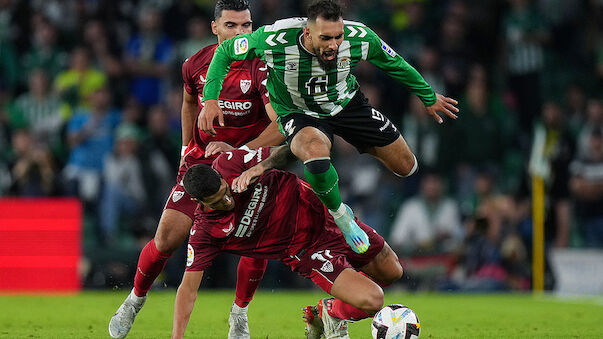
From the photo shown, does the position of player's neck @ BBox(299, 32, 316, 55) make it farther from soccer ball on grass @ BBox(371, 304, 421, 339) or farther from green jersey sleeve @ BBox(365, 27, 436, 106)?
soccer ball on grass @ BBox(371, 304, 421, 339)

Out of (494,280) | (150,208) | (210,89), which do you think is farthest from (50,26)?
(210,89)

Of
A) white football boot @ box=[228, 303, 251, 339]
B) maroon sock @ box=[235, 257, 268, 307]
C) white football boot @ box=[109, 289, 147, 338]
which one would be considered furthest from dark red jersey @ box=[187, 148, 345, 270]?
white football boot @ box=[109, 289, 147, 338]

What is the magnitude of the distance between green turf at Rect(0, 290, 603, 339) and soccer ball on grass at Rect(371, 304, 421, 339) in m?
1.27

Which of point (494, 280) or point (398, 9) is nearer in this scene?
point (494, 280)

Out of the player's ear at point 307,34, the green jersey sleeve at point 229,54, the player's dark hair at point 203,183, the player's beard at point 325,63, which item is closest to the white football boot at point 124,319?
the player's dark hair at point 203,183

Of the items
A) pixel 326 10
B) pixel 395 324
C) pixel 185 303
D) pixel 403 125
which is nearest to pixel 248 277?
pixel 185 303

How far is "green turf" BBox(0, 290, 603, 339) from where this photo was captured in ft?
27.7

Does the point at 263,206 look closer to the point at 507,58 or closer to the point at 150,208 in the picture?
the point at 150,208

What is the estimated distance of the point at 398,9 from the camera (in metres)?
15.9

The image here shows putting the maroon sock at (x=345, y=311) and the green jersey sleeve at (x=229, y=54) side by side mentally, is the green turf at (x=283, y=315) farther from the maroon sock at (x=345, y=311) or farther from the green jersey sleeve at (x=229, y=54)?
the green jersey sleeve at (x=229, y=54)

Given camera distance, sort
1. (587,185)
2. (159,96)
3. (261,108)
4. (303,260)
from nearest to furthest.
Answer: (303,260) < (261,108) < (587,185) < (159,96)

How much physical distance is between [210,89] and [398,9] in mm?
8981

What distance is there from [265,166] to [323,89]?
85 cm

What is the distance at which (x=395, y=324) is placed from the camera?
6.78 meters
